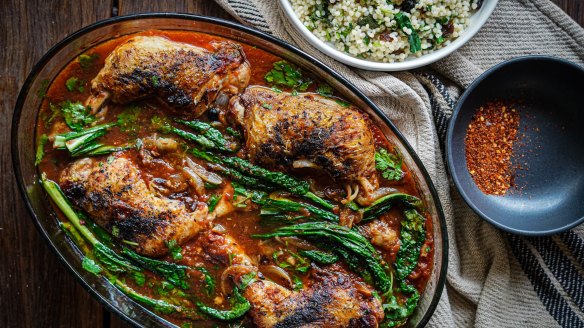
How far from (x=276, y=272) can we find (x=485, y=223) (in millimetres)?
1579

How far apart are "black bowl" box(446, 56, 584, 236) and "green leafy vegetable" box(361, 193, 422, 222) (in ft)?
1.84

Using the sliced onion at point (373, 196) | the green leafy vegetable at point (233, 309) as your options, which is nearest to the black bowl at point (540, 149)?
the sliced onion at point (373, 196)

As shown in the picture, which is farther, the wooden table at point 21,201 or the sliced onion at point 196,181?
the wooden table at point 21,201

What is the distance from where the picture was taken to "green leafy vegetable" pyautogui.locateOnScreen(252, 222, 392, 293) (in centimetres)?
388

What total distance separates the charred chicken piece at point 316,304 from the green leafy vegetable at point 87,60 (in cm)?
179

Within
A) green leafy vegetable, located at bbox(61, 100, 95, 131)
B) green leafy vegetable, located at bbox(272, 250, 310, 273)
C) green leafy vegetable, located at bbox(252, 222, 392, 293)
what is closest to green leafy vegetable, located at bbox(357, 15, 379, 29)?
green leafy vegetable, located at bbox(252, 222, 392, 293)

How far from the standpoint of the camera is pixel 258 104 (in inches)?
149

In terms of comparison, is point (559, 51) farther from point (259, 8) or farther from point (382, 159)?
point (259, 8)

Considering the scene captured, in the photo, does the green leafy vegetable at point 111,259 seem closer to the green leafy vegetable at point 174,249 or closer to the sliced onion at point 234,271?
the green leafy vegetable at point 174,249

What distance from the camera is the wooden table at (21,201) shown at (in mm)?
4246

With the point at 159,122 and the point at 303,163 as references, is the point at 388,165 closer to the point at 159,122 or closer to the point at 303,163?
the point at 303,163

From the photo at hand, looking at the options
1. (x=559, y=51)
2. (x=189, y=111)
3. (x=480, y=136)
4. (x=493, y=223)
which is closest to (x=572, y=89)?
(x=559, y=51)

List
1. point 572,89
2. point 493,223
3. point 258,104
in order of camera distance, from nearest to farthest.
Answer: point 258,104 < point 493,223 < point 572,89

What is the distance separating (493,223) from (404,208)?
2.17 ft
